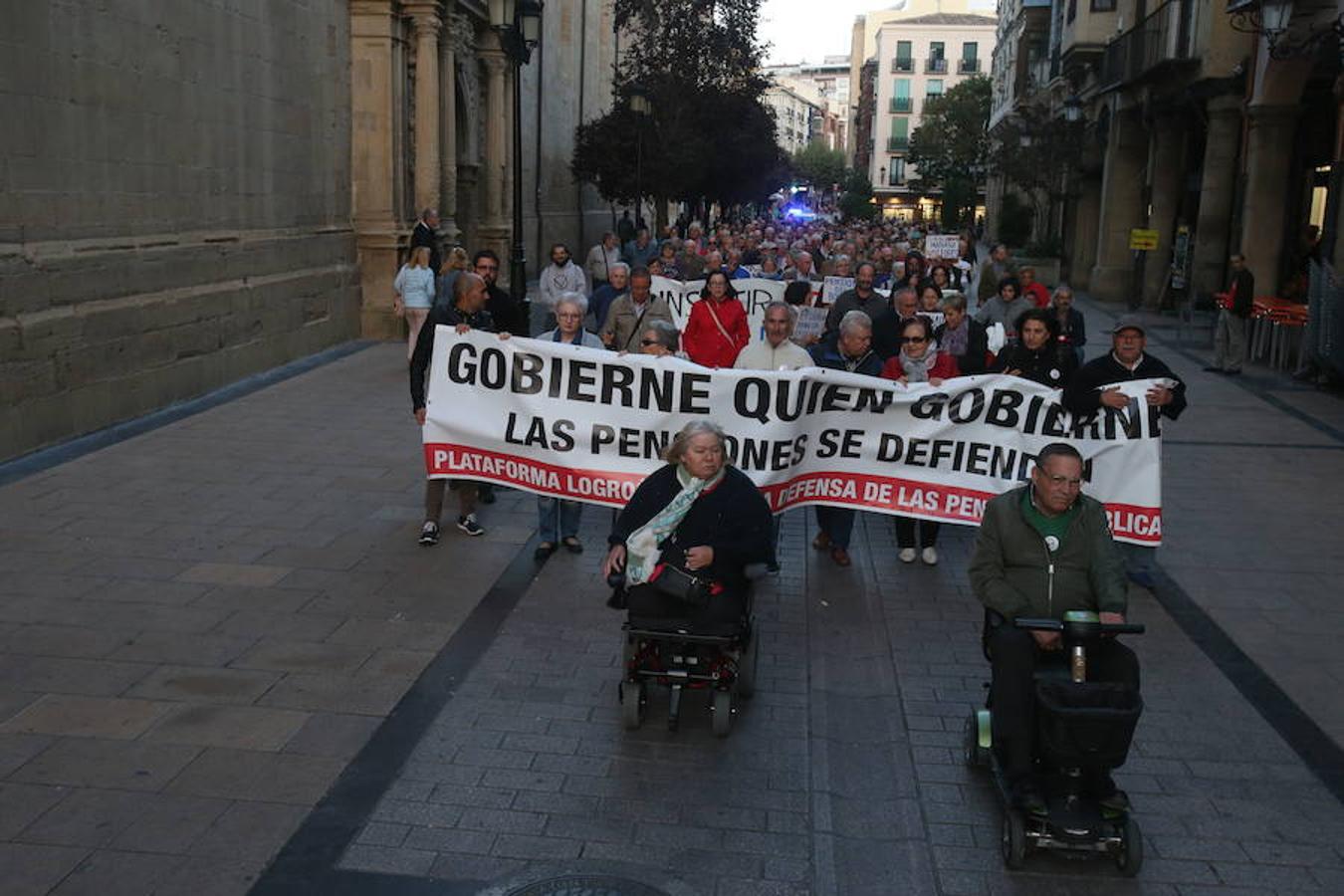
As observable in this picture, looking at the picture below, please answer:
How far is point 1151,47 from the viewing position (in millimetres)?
30703

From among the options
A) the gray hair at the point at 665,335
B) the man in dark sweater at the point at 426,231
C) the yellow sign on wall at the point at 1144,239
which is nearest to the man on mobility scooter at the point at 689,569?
the gray hair at the point at 665,335

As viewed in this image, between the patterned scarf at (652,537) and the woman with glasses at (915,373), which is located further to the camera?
the woman with glasses at (915,373)

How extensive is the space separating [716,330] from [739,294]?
6.66m

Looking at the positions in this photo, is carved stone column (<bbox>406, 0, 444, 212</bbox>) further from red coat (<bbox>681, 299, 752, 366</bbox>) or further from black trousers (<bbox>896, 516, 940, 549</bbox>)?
black trousers (<bbox>896, 516, 940, 549</bbox>)

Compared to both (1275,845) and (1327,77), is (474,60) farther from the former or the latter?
(1275,845)

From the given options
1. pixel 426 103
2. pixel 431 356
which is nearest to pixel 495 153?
pixel 426 103

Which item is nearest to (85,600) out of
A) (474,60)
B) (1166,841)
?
(1166,841)

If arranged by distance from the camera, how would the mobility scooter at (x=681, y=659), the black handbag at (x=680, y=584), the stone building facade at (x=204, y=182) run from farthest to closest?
the stone building facade at (x=204, y=182) → the mobility scooter at (x=681, y=659) → the black handbag at (x=680, y=584)

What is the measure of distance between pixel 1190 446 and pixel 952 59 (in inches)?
4531

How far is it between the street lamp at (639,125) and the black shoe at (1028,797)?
90.5 feet

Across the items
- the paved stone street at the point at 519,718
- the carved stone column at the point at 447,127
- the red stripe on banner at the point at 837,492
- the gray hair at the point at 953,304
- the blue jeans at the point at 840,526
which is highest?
the carved stone column at the point at 447,127

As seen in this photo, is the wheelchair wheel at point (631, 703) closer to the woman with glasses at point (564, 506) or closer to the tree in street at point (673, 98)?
the woman with glasses at point (564, 506)

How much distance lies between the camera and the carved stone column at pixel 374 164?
20344mm

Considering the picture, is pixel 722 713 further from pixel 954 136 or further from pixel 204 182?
pixel 954 136
